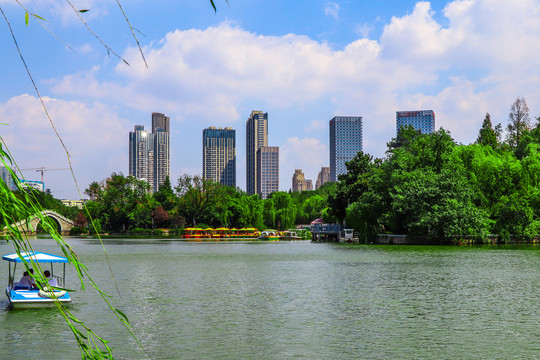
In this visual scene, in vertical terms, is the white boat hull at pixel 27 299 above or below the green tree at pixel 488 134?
below

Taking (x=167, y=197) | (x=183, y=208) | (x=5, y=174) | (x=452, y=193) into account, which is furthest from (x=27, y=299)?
(x=167, y=197)

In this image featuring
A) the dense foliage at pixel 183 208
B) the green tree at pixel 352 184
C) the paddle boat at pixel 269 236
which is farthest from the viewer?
the dense foliage at pixel 183 208

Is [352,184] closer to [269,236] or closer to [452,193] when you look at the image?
[452,193]

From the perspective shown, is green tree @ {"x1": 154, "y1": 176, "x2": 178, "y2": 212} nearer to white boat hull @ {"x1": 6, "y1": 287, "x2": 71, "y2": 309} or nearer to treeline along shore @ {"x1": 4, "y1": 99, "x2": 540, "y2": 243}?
treeline along shore @ {"x1": 4, "y1": 99, "x2": 540, "y2": 243}

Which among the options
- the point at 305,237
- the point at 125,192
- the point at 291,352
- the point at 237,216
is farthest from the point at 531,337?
the point at 125,192

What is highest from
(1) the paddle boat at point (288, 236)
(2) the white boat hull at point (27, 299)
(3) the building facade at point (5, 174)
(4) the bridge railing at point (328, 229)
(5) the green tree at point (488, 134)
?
(5) the green tree at point (488, 134)

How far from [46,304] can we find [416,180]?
48.0m

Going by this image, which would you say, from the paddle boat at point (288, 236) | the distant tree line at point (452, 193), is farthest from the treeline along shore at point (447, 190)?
the paddle boat at point (288, 236)

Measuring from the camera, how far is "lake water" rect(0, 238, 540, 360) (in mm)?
12812

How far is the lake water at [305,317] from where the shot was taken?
504 inches

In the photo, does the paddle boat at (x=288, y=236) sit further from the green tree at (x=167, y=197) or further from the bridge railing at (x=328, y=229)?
the green tree at (x=167, y=197)

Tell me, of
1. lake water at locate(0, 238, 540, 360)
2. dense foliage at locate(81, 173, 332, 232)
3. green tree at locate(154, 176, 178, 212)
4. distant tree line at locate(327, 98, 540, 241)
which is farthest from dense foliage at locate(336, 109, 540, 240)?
green tree at locate(154, 176, 178, 212)

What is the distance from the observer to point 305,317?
16.9 m

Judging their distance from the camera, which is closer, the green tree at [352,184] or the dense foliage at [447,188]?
the dense foliage at [447,188]
